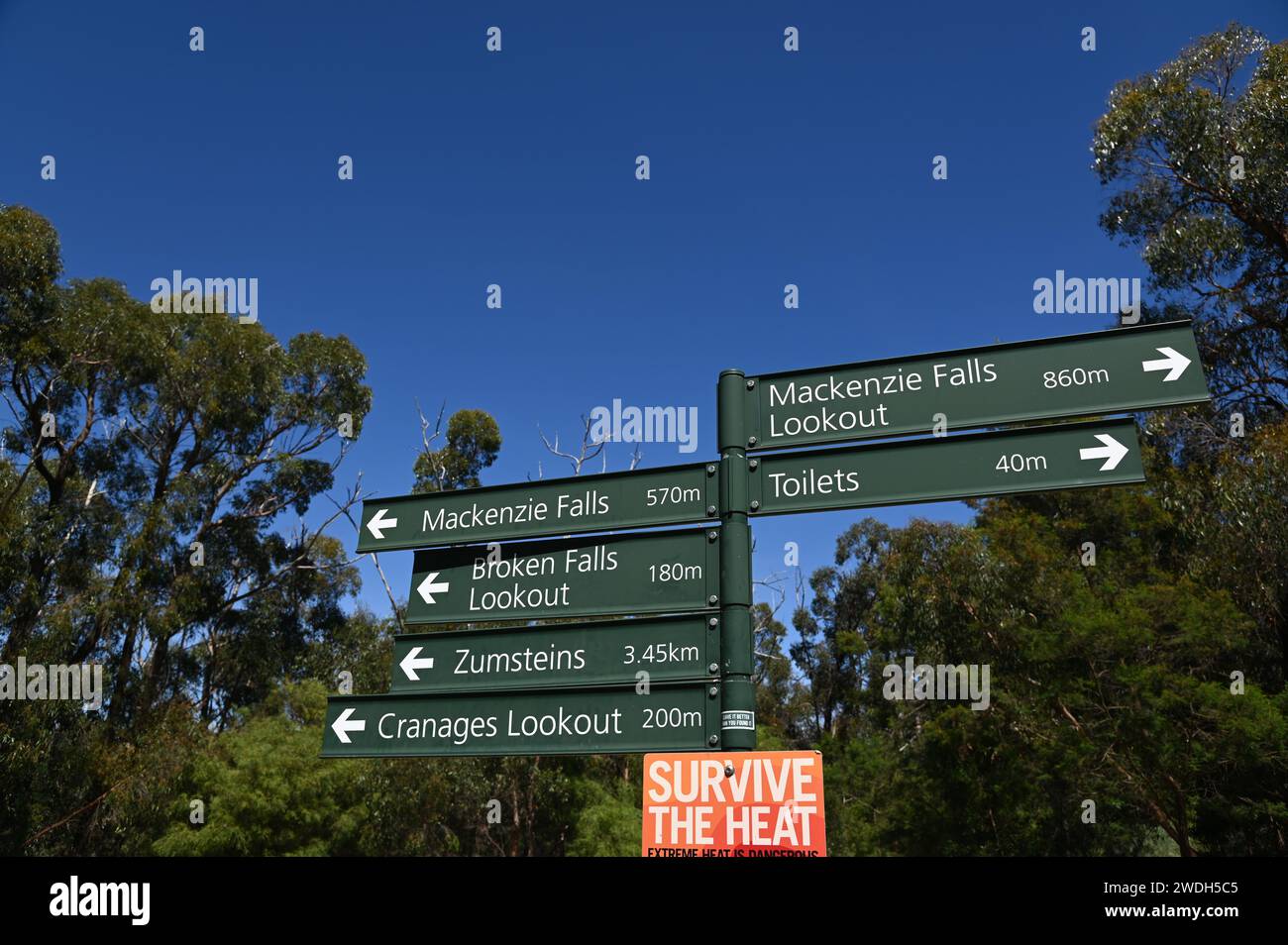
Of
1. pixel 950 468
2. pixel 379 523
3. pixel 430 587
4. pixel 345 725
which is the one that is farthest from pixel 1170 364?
pixel 345 725

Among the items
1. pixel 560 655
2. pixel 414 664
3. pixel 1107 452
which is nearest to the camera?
pixel 1107 452

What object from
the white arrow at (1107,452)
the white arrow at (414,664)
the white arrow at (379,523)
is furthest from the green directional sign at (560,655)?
the white arrow at (1107,452)

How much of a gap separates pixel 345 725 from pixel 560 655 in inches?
45.7

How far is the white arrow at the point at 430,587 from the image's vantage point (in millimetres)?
4570

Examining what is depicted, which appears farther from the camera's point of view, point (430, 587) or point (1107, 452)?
point (430, 587)

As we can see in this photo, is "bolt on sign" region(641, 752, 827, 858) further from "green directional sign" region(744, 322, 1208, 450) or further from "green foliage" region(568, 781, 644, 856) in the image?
"green foliage" region(568, 781, 644, 856)

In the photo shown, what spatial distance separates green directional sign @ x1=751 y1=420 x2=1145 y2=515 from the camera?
379 centimetres

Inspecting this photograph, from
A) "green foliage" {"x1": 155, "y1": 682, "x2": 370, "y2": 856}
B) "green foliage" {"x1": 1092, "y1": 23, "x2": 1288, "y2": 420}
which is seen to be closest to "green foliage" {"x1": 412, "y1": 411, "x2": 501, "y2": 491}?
"green foliage" {"x1": 155, "y1": 682, "x2": 370, "y2": 856}

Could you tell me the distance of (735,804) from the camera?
10.9ft

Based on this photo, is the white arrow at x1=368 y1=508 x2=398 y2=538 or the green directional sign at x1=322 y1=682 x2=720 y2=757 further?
the white arrow at x1=368 y1=508 x2=398 y2=538

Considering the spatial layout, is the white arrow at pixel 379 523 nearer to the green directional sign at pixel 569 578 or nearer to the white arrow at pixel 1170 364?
the green directional sign at pixel 569 578

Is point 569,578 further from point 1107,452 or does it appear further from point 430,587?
point 1107,452

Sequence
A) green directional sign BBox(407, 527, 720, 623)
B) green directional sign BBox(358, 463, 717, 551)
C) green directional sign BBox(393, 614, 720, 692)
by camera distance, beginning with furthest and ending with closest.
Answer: green directional sign BBox(358, 463, 717, 551), green directional sign BBox(407, 527, 720, 623), green directional sign BBox(393, 614, 720, 692)

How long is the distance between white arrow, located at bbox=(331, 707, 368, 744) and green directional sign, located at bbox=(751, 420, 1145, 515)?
2213 millimetres
